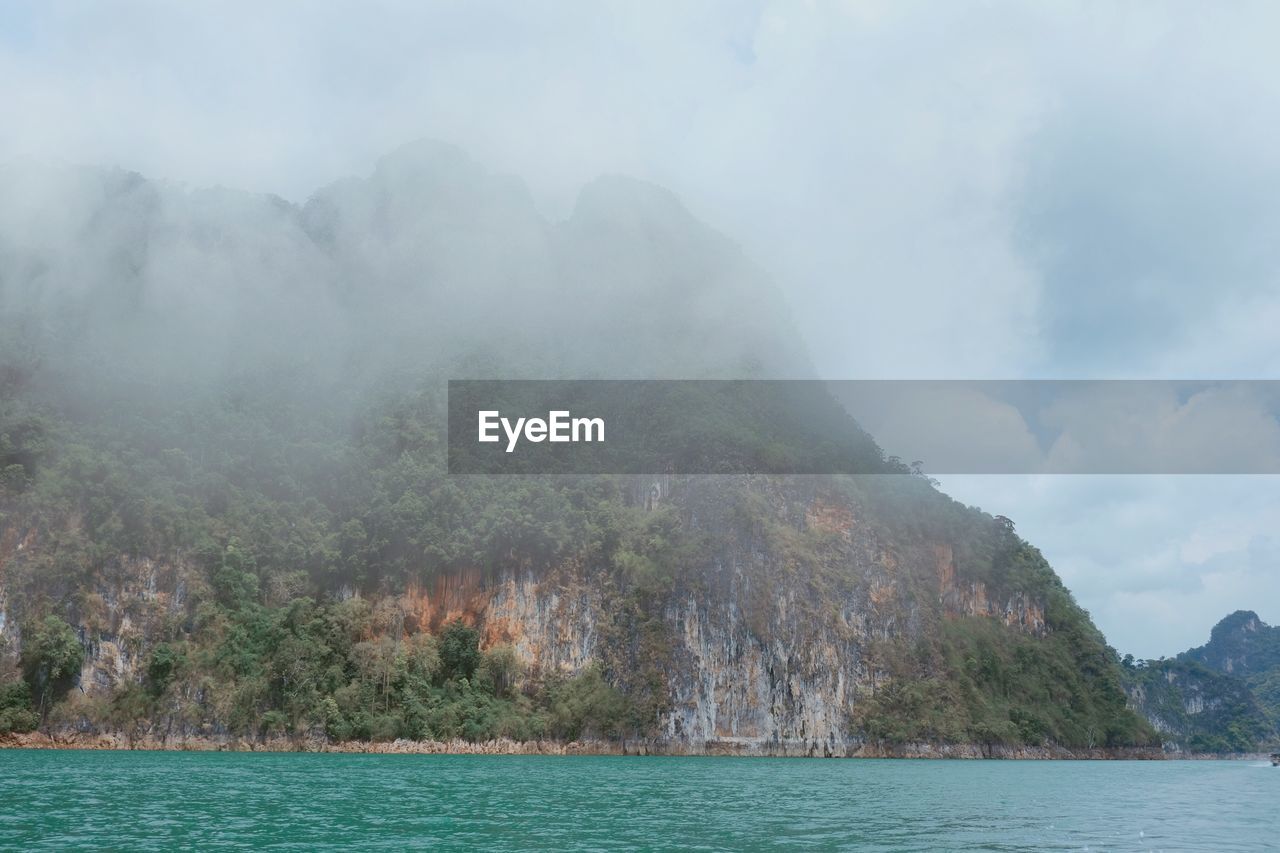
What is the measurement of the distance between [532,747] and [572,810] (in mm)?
55200

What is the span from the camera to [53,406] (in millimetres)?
96938

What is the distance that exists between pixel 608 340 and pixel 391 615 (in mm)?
58416

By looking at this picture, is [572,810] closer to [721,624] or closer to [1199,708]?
[721,624]

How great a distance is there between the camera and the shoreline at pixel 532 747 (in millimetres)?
75319

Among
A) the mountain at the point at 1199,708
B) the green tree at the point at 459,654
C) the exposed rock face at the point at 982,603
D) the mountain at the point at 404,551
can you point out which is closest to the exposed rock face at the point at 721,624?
the mountain at the point at 404,551

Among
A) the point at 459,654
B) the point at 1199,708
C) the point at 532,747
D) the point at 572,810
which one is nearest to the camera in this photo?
the point at 572,810

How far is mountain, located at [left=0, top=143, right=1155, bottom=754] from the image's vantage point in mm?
83938

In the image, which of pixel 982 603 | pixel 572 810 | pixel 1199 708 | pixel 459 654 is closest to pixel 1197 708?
pixel 1199 708

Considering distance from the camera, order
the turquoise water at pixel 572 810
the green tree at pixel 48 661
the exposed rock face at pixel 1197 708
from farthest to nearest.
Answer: the exposed rock face at pixel 1197 708, the green tree at pixel 48 661, the turquoise water at pixel 572 810

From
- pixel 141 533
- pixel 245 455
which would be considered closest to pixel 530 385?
pixel 245 455

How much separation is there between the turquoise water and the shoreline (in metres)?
15.3

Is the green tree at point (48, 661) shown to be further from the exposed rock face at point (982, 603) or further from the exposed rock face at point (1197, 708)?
the exposed rock face at point (1197, 708)

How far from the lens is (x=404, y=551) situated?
99625 mm

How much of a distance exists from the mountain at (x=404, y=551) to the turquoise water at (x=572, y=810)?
24491mm
